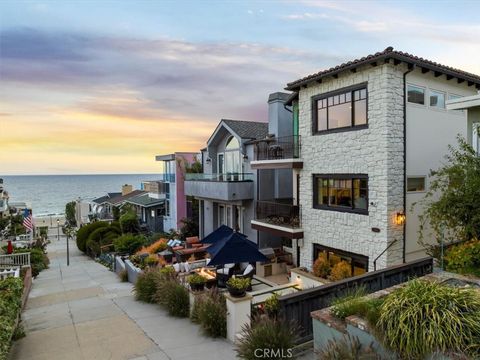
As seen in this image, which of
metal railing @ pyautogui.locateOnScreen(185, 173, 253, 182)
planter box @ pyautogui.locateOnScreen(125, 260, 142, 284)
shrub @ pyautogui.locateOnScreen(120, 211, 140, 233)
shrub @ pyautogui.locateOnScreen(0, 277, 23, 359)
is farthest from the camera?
shrub @ pyautogui.locateOnScreen(120, 211, 140, 233)

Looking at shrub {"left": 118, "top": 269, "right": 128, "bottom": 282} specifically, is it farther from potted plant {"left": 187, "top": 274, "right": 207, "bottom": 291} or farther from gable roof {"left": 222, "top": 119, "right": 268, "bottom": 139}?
gable roof {"left": 222, "top": 119, "right": 268, "bottom": 139}

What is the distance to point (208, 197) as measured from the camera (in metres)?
19.5

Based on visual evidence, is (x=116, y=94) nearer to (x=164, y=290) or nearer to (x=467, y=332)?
(x=164, y=290)

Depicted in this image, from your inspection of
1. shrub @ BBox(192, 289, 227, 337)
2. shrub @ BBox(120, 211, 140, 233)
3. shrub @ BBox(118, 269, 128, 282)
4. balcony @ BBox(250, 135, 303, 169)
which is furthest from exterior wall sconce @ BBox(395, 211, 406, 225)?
shrub @ BBox(120, 211, 140, 233)

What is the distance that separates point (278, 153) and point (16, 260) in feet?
47.4

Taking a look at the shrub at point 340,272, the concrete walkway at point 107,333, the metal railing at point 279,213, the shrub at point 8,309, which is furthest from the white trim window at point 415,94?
the shrub at point 8,309

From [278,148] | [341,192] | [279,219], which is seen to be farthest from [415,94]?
[279,219]

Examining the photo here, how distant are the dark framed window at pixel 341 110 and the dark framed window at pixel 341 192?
174 cm

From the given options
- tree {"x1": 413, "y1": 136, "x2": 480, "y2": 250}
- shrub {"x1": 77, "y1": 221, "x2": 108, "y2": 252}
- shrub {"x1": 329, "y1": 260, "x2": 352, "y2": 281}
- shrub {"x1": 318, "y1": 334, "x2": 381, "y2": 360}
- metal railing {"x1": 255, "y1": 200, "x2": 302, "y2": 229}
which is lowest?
shrub {"x1": 77, "y1": 221, "x2": 108, "y2": 252}

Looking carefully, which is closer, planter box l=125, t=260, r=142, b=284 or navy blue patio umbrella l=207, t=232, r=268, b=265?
navy blue patio umbrella l=207, t=232, r=268, b=265

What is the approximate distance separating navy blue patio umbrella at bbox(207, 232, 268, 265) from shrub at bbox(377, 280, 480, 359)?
6.71 metres

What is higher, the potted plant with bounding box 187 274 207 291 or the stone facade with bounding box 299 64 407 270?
the stone facade with bounding box 299 64 407 270

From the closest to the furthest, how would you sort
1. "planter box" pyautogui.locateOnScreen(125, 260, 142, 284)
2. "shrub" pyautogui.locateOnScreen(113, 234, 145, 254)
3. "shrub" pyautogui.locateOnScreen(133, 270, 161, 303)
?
"shrub" pyautogui.locateOnScreen(133, 270, 161, 303) < "planter box" pyautogui.locateOnScreen(125, 260, 142, 284) < "shrub" pyautogui.locateOnScreen(113, 234, 145, 254)

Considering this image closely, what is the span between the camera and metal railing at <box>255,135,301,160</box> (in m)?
14.0
